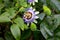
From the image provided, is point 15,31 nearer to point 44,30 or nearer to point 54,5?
point 44,30

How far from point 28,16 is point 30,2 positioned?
94mm

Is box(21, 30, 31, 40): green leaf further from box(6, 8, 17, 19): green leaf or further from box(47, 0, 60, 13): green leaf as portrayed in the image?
box(47, 0, 60, 13): green leaf

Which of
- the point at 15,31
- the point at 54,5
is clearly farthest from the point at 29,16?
the point at 54,5

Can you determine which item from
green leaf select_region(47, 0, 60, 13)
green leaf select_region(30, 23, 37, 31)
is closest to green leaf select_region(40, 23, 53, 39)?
green leaf select_region(30, 23, 37, 31)

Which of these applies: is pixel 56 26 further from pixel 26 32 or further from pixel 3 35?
pixel 3 35

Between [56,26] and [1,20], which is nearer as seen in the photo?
[1,20]

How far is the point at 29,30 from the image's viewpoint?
3.15ft

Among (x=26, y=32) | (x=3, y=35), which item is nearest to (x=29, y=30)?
(x=26, y=32)

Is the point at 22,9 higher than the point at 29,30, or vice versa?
the point at 22,9

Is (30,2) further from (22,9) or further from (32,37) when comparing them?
(32,37)

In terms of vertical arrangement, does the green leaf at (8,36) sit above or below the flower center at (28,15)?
below

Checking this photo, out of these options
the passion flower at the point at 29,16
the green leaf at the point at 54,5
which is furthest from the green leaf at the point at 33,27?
the green leaf at the point at 54,5

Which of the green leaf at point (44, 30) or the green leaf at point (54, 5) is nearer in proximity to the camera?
the green leaf at point (44, 30)

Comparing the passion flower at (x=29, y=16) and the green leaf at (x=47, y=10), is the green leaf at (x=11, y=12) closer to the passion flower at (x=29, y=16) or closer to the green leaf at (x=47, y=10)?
the passion flower at (x=29, y=16)
